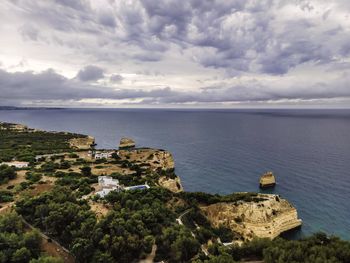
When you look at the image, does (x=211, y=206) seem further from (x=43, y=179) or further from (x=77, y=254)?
(x=43, y=179)

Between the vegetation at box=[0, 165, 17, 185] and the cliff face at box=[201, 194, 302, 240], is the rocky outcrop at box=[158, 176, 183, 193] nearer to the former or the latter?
the cliff face at box=[201, 194, 302, 240]

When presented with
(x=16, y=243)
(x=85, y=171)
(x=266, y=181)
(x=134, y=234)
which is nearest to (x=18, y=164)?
(x=85, y=171)

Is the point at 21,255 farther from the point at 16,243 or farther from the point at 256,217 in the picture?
the point at 256,217

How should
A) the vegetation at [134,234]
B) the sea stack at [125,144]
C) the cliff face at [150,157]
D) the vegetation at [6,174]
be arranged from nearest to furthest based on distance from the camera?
the vegetation at [134,234] → the vegetation at [6,174] → the cliff face at [150,157] → the sea stack at [125,144]

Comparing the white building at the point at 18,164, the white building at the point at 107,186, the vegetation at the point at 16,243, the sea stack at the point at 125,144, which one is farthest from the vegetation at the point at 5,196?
the sea stack at the point at 125,144

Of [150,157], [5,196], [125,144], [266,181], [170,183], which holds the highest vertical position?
[5,196]

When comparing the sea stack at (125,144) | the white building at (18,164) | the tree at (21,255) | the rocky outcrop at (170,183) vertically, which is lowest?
the sea stack at (125,144)

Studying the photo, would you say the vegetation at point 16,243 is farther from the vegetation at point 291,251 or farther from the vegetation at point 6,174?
the vegetation at point 6,174

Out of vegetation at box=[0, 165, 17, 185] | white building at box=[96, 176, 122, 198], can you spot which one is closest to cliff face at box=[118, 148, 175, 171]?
white building at box=[96, 176, 122, 198]
